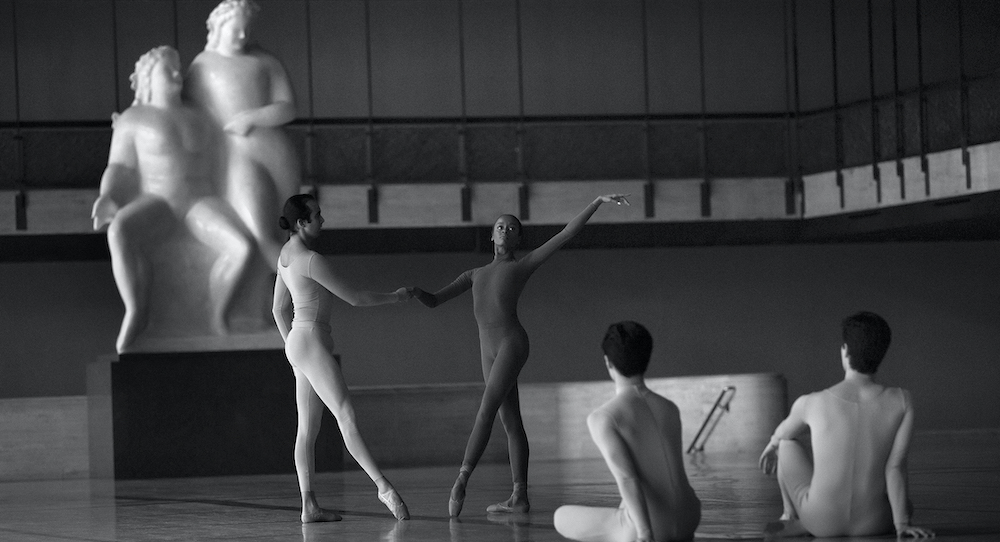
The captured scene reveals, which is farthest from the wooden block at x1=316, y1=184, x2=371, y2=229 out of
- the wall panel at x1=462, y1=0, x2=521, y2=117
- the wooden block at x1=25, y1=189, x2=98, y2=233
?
the wall panel at x1=462, y1=0, x2=521, y2=117

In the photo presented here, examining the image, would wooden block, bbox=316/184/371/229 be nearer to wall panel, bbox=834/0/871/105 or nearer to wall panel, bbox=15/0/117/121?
wall panel, bbox=15/0/117/121

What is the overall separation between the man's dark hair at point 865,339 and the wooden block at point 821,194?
11676 mm

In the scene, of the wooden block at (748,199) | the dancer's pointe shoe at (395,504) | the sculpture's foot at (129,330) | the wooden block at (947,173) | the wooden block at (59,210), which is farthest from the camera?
the wooden block at (748,199)

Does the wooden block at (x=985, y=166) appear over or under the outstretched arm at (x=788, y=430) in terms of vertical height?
over

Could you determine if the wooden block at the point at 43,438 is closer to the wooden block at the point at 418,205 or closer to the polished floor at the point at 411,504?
the polished floor at the point at 411,504

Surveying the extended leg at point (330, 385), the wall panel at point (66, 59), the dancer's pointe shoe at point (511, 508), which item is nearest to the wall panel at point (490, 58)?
the wall panel at point (66, 59)

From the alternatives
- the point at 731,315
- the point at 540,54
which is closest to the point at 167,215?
the point at 540,54

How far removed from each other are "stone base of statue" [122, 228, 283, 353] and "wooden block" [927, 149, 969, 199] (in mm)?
7382

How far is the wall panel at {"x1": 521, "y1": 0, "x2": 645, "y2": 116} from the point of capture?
2025 centimetres

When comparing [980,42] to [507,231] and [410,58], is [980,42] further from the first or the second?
[507,231]

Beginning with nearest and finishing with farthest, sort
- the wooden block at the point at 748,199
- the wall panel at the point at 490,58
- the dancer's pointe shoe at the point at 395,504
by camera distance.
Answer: the dancer's pointe shoe at the point at 395,504, the wooden block at the point at 748,199, the wall panel at the point at 490,58

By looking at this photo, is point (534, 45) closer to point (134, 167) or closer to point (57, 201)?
point (57, 201)

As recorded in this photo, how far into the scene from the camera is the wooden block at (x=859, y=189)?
16203 millimetres

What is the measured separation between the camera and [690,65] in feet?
66.9
